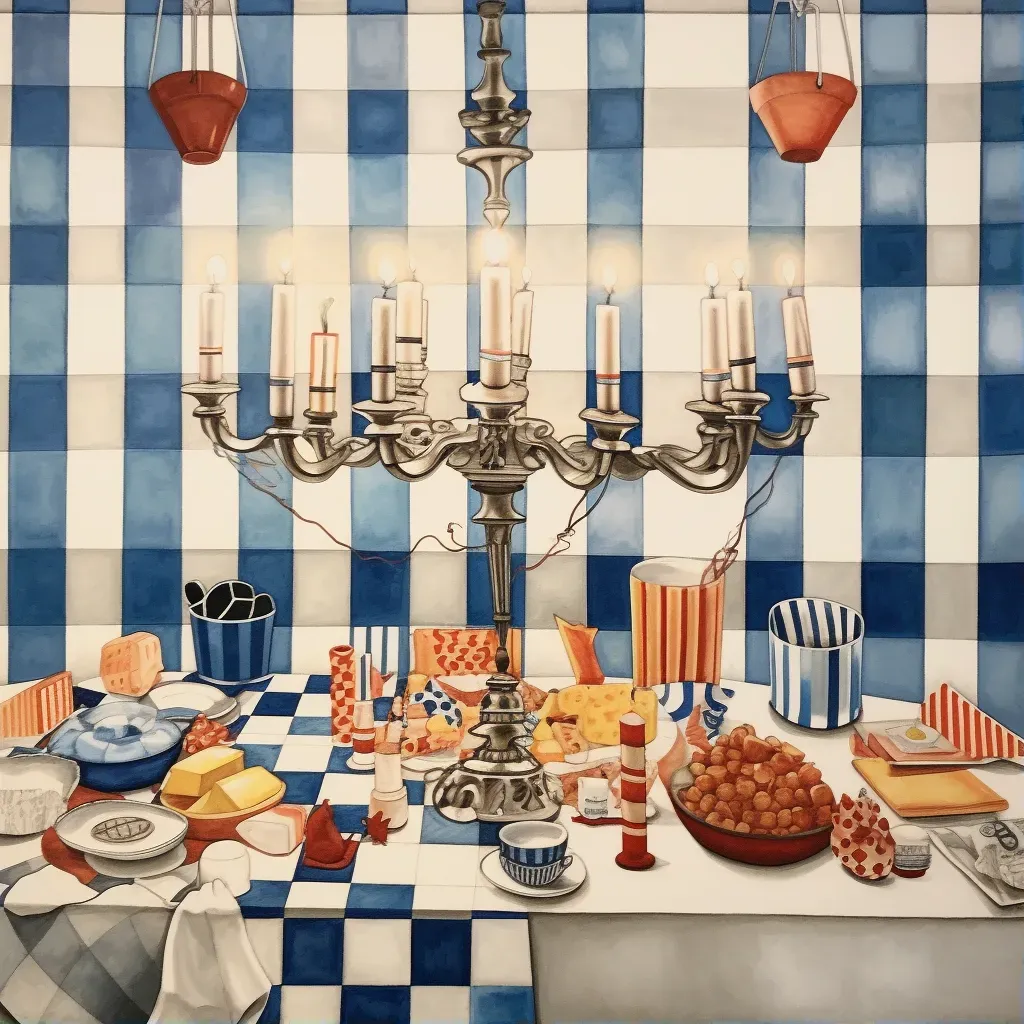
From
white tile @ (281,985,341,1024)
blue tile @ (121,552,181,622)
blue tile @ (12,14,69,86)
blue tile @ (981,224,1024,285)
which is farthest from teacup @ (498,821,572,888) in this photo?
blue tile @ (12,14,69,86)

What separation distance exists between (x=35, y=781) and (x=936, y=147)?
2.10 m

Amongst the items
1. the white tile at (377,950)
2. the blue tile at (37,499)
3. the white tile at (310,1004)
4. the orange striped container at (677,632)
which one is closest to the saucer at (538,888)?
the white tile at (377,950)

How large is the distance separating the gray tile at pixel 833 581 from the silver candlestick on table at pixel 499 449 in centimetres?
80

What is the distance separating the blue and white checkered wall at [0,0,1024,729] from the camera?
2.06 m

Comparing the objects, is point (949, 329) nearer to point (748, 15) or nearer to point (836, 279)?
point (836, 279)

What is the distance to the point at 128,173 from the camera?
82.6 inches

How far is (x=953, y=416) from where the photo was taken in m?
2.10

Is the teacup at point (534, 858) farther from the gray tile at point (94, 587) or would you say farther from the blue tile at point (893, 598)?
the gray tile at point (94, 587)

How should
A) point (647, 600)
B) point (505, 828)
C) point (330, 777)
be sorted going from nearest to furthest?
point (505, 828) → point (330, 777) → point (647, 600)

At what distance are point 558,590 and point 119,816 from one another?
105 cm

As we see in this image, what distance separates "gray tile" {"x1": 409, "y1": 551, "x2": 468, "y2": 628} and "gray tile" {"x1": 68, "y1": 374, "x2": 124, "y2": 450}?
0.71 metres

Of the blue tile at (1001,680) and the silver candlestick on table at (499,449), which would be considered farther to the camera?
the blue tile at (1001,680)

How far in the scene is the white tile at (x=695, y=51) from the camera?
207cm

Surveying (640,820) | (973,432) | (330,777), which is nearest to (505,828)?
(640,820)
